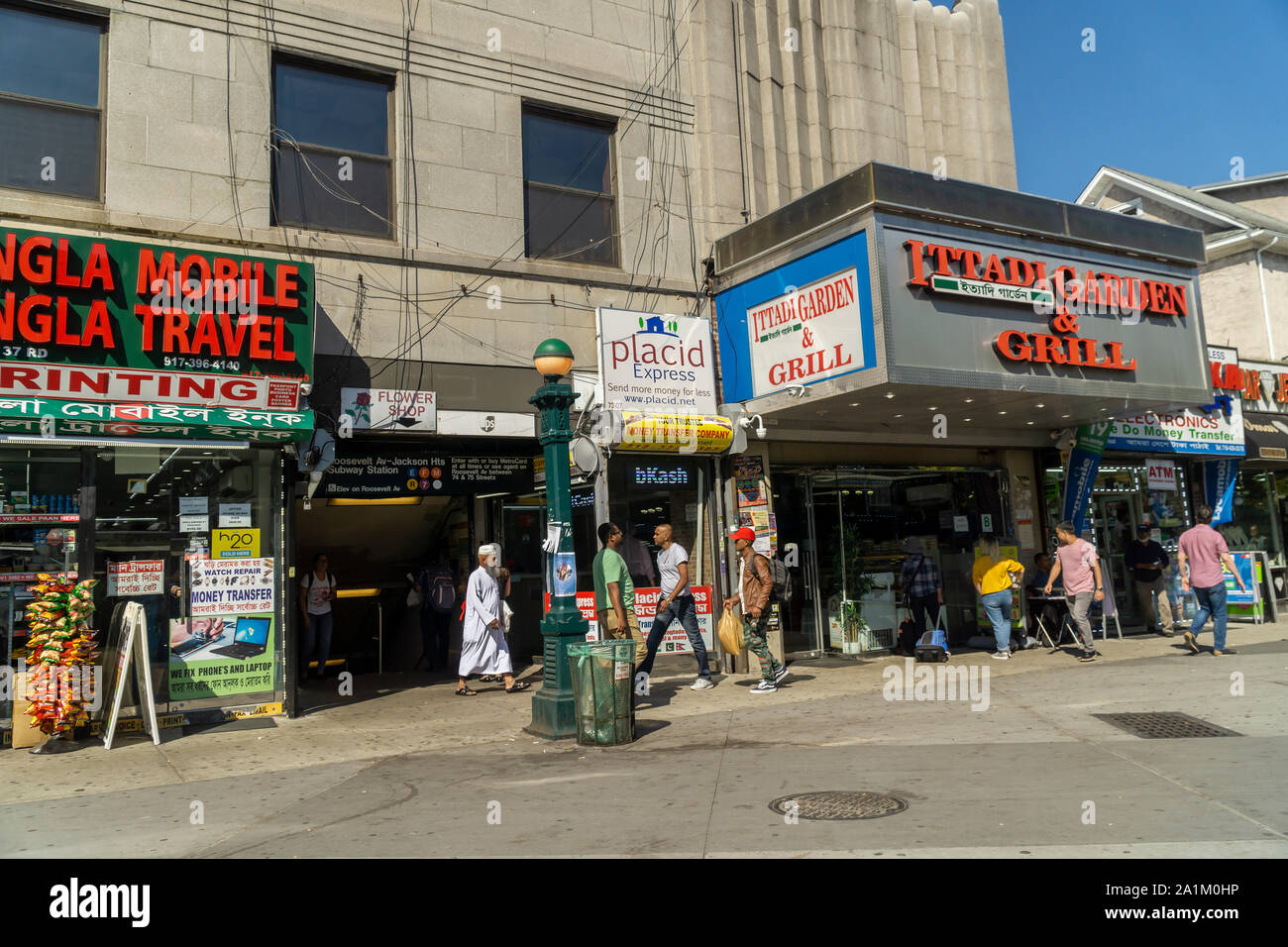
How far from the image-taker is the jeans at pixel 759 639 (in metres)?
10.8

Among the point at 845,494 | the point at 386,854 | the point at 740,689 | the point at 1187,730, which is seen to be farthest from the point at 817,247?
the point at 386,854

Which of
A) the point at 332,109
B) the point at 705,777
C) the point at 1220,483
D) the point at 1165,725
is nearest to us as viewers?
the point at 705,777

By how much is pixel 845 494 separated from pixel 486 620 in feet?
19.0

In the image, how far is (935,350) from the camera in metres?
11.0

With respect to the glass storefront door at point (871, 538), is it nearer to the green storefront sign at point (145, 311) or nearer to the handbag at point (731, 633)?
the handbag at point (731, 633)

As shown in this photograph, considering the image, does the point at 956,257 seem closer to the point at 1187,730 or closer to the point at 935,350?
the point at 935,350

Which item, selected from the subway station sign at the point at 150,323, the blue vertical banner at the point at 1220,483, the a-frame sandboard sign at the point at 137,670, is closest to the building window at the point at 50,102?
the subway station sign at the point at 150,323

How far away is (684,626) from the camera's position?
11281mm

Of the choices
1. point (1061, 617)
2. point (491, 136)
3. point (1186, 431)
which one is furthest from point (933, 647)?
point (491, 136)

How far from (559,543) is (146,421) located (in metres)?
3.98

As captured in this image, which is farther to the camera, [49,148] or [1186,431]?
[1186,431]

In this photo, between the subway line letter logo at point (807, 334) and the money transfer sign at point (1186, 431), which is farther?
the money transfer sign at point (1186, 431)

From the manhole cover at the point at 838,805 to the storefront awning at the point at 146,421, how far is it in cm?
615

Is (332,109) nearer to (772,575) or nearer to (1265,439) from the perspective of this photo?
(772,575)
